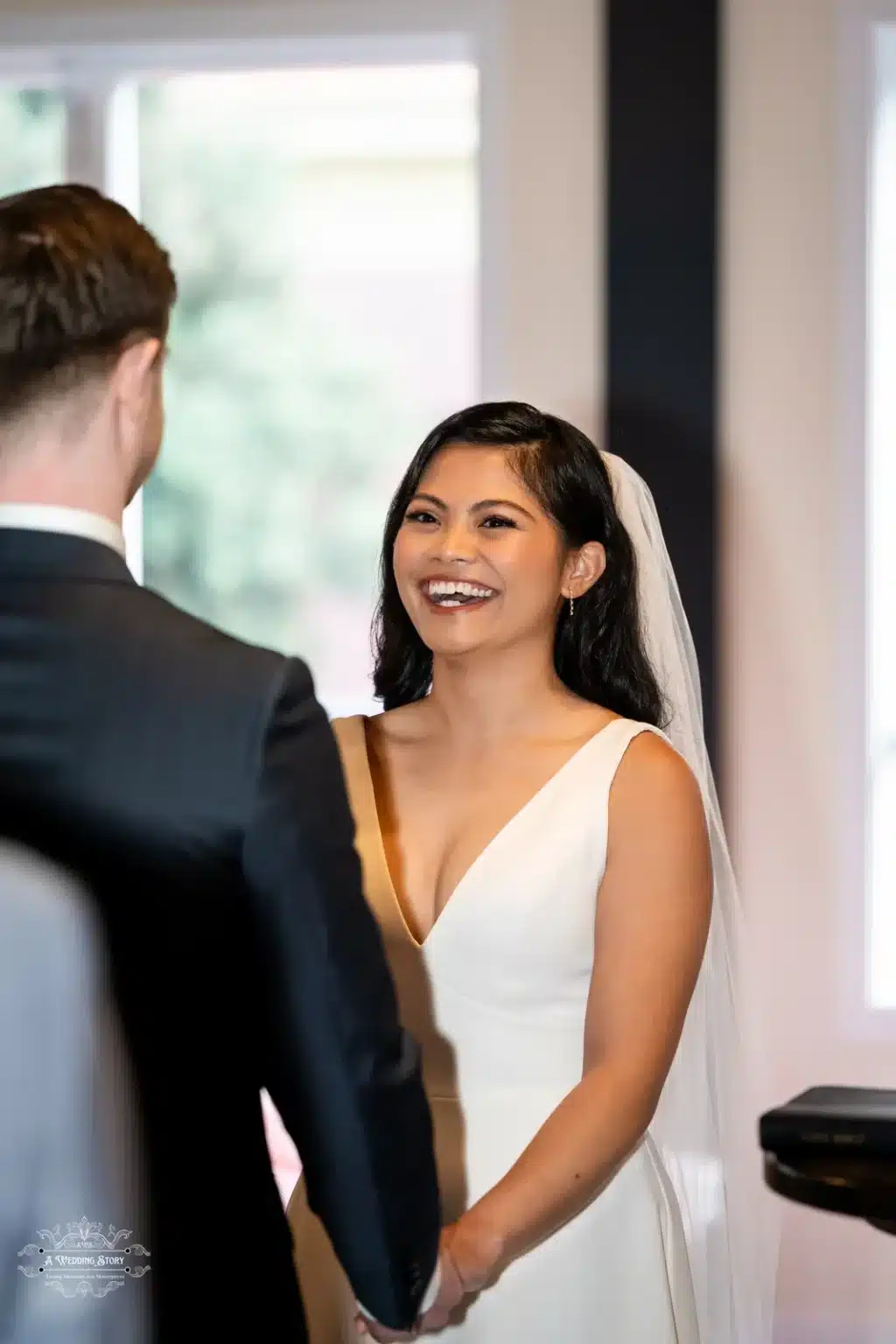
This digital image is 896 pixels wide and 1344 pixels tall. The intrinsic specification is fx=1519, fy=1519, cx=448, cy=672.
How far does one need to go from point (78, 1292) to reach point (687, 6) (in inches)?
99.0

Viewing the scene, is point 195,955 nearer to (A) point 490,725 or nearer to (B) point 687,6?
(A) point 490,725

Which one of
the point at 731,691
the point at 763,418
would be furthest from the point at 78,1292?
the point at 763,418

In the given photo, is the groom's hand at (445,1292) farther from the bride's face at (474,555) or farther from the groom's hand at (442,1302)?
the bride's face at (474,555)

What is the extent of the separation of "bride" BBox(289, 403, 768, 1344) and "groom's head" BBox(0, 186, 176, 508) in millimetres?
697

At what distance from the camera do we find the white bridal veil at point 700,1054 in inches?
78.0

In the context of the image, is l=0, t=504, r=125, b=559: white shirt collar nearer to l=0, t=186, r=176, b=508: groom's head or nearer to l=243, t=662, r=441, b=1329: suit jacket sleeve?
l=0, t=186, r=176, b=508: groom's head

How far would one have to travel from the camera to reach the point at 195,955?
45.6 inches

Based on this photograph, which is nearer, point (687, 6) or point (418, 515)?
point (418, 515)

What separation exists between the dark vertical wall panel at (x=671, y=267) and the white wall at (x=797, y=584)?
0.06m

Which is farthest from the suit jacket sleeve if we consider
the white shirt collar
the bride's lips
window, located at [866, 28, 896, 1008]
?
window, located at [866, 28, 896, 1008]

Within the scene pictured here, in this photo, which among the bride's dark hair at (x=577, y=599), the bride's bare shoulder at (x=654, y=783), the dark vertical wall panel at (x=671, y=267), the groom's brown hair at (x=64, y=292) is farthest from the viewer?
the dark vertical wall panel at (x=671, y=267)

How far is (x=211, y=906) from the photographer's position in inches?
45.1

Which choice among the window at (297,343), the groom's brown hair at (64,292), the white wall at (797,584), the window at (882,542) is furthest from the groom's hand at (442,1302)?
the window at (297,343)

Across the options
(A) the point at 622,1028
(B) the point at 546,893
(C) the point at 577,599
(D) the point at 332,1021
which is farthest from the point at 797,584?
(D) the point at 332,1021
